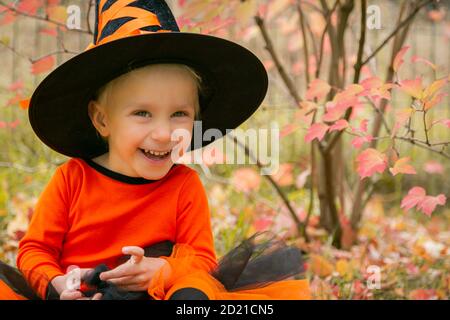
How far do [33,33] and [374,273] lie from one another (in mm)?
2478

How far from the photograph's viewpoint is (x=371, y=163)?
167 cm

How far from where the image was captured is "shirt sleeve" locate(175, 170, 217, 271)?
1489 mm

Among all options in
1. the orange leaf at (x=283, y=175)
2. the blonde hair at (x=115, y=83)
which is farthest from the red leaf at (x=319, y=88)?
Answer: the orange leaf at (x=283, y=175)

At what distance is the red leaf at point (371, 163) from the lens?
1656 mm

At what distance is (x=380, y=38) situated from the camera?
441 centimetres

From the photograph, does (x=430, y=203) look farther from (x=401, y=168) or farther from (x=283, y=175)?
(x=283, y=175)

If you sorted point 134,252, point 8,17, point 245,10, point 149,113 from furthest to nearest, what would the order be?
point 245,10, point 8,17, point 149,113, point 134,252

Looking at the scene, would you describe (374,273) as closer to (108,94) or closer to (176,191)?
(176,191)

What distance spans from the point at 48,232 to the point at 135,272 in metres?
0.23

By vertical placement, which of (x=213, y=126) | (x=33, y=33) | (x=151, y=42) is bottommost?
(x=213, y=126)

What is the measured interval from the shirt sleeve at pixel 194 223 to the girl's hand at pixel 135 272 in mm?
109

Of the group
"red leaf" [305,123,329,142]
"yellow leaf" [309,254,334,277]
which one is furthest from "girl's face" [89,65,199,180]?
"yellow leaf" [309,254,334,277]

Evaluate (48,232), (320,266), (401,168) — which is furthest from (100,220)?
(320,266)
